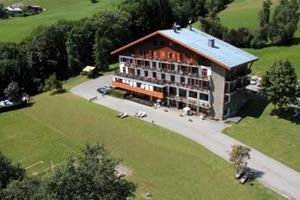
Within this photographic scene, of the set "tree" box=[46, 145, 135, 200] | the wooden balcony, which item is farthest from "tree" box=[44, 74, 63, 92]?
"tree" box=[46, 145, 135, 200]

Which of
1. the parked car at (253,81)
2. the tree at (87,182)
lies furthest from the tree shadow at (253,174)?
the parked car at (253,81)

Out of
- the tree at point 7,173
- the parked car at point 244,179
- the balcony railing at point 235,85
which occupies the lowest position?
the parked car at point 244,179

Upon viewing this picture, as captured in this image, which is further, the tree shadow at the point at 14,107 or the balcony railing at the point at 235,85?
the tree shadow at the point at 14,107

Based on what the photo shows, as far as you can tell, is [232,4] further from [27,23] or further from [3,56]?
[3,56]

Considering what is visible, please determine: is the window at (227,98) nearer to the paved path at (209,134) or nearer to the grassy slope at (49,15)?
the paved path at (209,134)

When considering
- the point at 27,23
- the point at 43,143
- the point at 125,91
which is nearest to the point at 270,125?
the point at 125,91

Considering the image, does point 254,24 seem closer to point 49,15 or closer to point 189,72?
point 189,72

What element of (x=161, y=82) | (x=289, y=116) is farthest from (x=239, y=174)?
(x=161, y=82)

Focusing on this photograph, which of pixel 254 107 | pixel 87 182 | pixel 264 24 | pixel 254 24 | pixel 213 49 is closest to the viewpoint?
pixel 87 182
